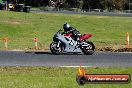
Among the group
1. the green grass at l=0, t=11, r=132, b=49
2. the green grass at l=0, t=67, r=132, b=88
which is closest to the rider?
the green grass at l=0, t=67, r=132, b=88

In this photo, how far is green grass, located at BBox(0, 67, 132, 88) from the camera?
10611mm

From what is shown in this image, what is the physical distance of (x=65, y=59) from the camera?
19562mm

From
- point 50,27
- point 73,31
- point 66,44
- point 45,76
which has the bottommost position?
point 50,27

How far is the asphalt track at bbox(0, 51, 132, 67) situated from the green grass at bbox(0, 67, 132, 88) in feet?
4.61

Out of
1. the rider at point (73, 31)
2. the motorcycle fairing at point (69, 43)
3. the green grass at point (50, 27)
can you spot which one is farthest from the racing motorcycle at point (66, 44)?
the green grass at point (50, 27)

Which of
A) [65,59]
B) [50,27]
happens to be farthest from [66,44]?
[50,27]

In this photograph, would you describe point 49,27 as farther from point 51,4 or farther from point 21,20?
point 51,4

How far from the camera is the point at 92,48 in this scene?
21.4m

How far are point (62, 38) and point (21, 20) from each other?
82.9 feet

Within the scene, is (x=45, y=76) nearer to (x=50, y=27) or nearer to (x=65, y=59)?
(x=65, y=59)

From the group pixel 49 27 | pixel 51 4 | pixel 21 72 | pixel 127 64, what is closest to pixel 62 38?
pixel 127 64

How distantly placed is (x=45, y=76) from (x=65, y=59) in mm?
5737

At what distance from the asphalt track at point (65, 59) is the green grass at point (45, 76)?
1.41 m

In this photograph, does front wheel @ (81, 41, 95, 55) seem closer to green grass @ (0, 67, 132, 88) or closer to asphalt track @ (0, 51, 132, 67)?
asphalt track @ (0, 51, 132, 67)
